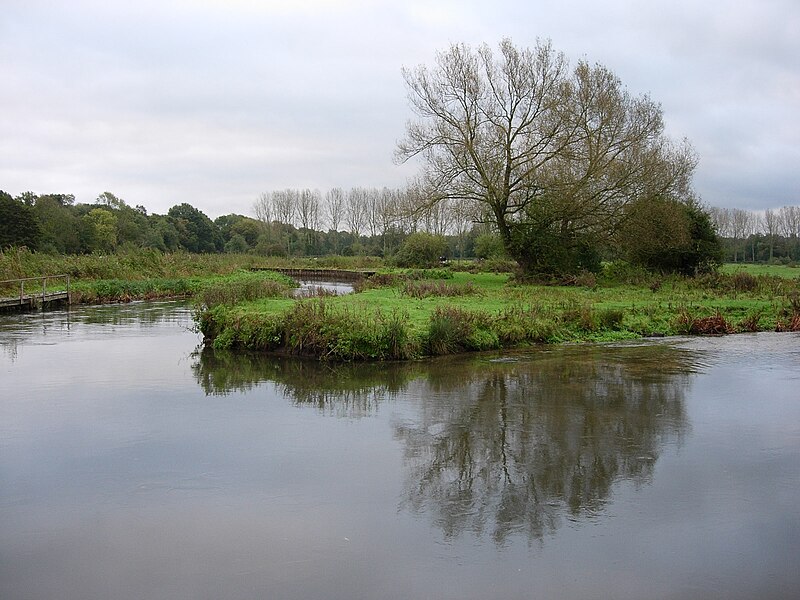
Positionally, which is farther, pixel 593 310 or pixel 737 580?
pixel 593 310

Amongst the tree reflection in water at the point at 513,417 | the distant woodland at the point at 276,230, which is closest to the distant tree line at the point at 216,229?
the distant woodland at the point at 276,230

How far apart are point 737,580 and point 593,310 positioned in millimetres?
13290

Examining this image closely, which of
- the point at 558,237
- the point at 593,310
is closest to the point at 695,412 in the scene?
the point at 593,310

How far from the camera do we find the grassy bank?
47.9 ft

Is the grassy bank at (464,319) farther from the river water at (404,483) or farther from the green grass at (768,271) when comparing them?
the green grass at (768,271)

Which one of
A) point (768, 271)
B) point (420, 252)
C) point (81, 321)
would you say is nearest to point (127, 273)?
point (81, 321)

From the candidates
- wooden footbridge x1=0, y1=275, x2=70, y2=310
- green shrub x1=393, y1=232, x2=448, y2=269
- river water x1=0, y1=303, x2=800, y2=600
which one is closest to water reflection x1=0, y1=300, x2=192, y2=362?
wooden footbridge x1=0, y1=275, x2=70, y2=310

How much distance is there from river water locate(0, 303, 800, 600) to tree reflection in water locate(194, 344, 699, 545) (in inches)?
1.6

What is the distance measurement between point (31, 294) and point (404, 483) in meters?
24.5

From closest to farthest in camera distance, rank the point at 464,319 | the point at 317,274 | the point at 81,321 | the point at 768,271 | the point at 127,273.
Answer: the point at 464,319 → the point at 81,321 → the point at 127,273 → the point at 768,271 → the point at 317,274

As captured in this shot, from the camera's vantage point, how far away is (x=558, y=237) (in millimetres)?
30312

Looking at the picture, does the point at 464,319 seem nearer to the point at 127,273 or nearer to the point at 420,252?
the point at 127,273

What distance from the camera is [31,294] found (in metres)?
27.0

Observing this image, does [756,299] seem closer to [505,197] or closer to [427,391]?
[505,197]
